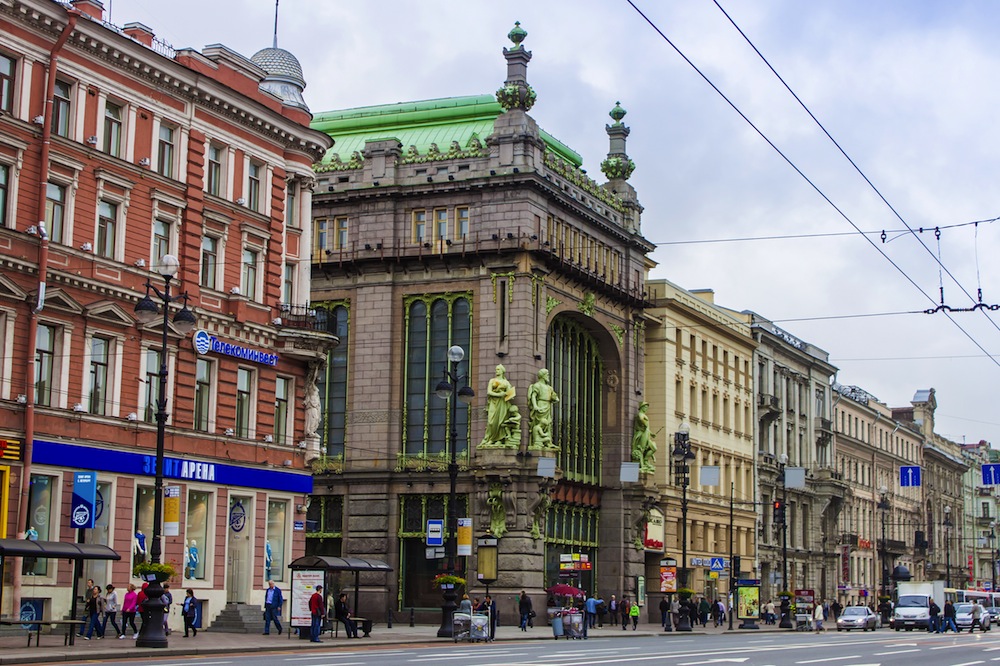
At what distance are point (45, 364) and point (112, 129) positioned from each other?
7380 millimetres

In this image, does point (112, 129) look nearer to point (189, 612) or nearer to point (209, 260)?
point (209, 260)

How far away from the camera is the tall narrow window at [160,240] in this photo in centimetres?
4372

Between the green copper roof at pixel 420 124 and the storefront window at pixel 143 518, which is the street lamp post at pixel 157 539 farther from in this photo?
the green copper roof at pixel 420 124

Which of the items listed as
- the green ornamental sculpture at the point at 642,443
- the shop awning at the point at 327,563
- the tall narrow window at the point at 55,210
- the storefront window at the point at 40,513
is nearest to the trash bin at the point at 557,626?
the shop awning at the point at 327,563

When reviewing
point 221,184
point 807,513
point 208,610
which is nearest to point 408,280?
point 221,184

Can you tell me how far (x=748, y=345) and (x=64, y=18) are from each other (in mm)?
61297

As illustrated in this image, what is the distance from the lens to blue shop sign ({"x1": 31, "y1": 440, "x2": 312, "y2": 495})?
129 ft

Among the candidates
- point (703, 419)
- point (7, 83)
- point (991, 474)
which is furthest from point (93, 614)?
point (991, 474)

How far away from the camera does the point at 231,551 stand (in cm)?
4641

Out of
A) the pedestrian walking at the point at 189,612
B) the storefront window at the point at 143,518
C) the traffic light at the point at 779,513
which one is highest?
the traffic light at the point at 779,513

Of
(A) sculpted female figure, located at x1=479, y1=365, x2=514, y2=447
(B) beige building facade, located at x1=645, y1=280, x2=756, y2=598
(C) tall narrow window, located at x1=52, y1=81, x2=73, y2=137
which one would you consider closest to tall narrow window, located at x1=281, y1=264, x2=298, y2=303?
(C) tall narrow window, located at x1=52, y1=81, x2=73, y2=137

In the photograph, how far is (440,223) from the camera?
66.1 meters

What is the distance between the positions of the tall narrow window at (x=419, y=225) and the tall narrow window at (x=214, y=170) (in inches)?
800

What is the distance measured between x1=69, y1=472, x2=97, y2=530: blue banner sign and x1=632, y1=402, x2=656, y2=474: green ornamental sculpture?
37.1m
